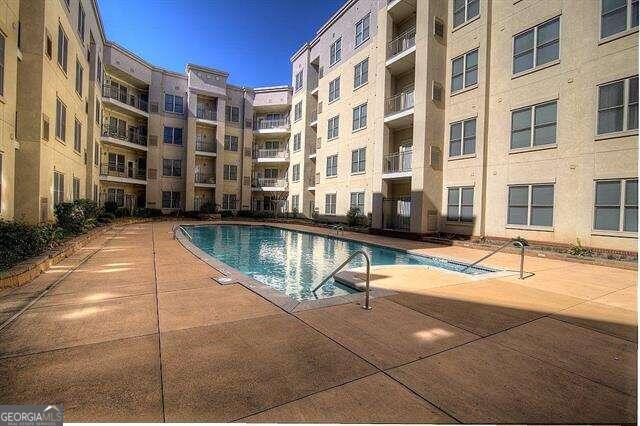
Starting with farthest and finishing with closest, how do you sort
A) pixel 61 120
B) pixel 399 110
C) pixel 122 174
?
pixel 122 174, pixel 399 110, pixel 61 120

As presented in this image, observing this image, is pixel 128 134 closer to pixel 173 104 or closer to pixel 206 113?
pixel 173 104

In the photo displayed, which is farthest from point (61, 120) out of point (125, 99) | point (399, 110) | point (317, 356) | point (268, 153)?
point (268, 153)

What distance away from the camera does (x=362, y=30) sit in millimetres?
23594

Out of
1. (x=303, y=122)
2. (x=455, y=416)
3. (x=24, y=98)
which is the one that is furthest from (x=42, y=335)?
(x=303, y=122)

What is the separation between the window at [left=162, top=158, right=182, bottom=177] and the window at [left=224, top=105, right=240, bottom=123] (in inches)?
295

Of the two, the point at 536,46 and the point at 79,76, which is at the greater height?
the point at 536,46

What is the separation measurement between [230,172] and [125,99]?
12157 millimetres

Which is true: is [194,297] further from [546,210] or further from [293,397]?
[546,210]

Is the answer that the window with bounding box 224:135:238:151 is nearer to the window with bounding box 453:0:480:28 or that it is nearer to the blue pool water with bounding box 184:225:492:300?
the blue pool water with bounding box 184:225:492:300

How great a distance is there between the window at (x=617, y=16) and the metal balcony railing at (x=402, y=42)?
8.71m

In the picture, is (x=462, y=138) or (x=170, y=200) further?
(x=170, y=200)

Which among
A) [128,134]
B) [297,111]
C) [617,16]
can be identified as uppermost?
[297,111]

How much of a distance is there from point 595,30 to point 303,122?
2303cm

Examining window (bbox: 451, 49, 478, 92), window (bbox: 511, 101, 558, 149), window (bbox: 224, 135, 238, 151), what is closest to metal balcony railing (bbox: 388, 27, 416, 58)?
window (bbox: 451, 49, 478, 92)
